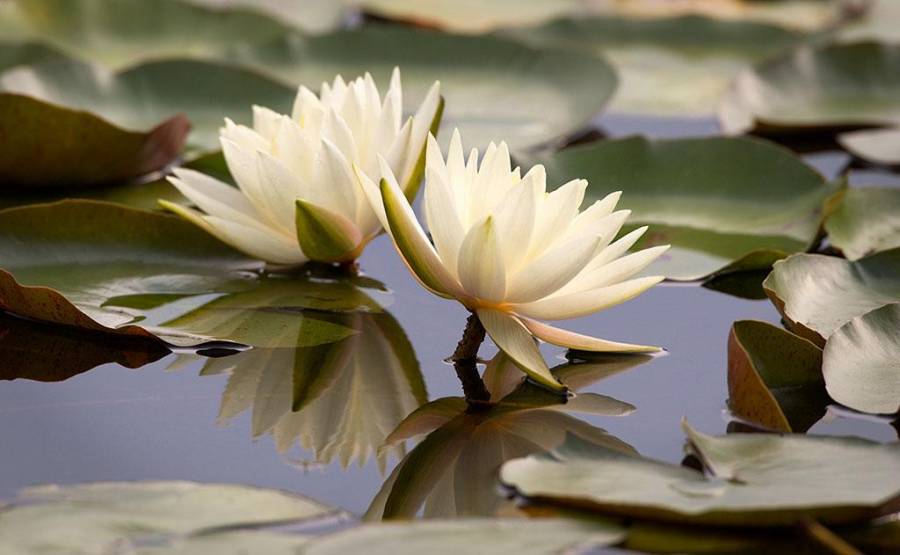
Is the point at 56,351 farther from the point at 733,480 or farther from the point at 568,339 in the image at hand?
the point at 733,480

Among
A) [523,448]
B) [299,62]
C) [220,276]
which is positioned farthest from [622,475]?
[299,62]

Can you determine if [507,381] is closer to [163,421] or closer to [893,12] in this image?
[163,421]

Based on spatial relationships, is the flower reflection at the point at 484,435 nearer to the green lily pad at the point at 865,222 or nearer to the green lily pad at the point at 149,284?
the green lily pad at the point at 149,284

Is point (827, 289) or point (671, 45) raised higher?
point (671, 45)

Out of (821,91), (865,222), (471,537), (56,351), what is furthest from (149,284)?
(821,91)

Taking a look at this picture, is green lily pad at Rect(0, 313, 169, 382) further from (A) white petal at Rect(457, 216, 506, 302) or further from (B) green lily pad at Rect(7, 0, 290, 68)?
(B) green lily pad at Rect(7, 0, 290, 68)

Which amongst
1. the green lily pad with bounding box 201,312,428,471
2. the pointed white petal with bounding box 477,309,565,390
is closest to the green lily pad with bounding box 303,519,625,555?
the green lily pad with bounding box 201,312,428,471

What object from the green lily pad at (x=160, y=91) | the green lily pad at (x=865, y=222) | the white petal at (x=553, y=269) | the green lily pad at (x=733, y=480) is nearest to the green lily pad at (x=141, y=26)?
the green lily pad at (x=160, y=91)
